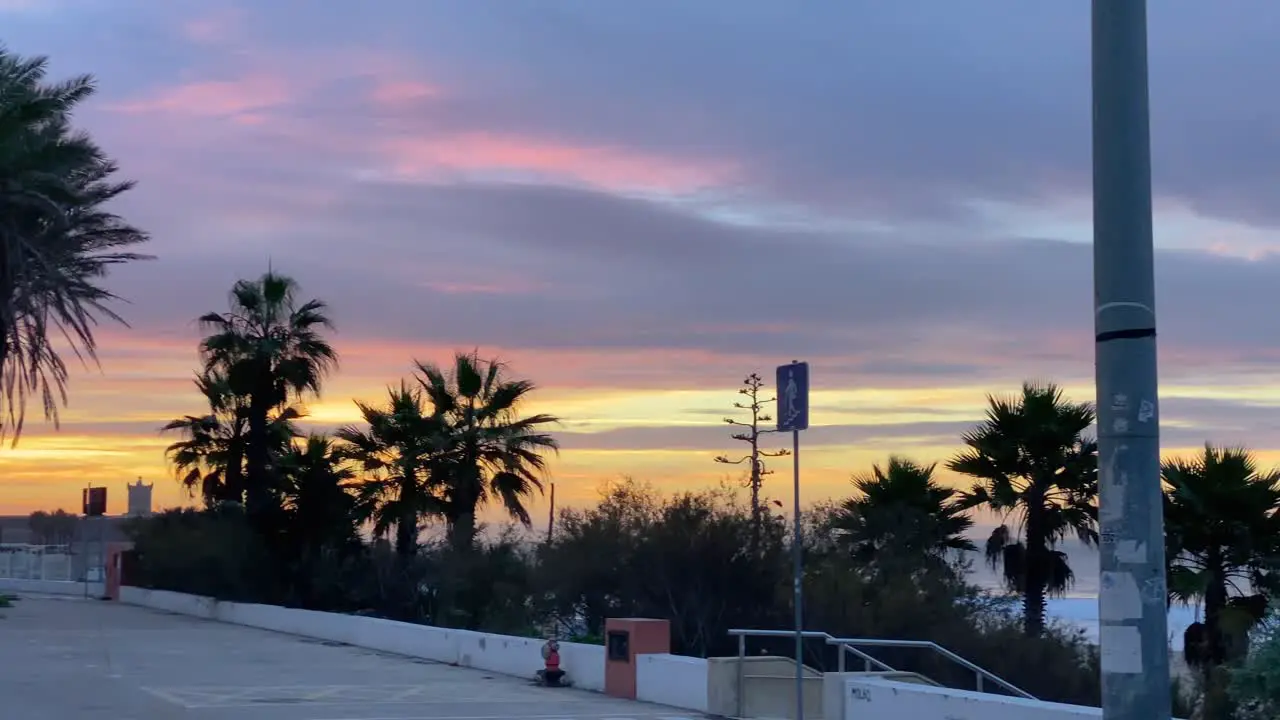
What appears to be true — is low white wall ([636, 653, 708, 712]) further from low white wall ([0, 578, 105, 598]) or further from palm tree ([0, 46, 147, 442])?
low white wall ([0, 578, 105, 598])

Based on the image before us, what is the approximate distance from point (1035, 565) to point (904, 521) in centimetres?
277

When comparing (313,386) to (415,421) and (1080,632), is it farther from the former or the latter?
(1080,632)

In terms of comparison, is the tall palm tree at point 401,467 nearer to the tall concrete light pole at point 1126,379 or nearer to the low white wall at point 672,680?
the low white wall at point 672,680

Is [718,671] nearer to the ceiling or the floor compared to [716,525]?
nearer to the floor

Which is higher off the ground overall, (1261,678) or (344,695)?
(1261,678)

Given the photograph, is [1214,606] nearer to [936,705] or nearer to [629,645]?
[629,645]

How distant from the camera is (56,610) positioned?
136 feet

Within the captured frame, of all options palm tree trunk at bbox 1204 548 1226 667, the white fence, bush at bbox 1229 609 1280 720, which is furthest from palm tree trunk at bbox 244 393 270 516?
bush at bbox 1229 609 1280 720

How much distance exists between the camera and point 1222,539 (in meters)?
25.1

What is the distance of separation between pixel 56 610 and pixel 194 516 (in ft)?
15.8

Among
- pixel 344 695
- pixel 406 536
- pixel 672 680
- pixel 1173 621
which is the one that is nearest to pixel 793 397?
pixel 672 680

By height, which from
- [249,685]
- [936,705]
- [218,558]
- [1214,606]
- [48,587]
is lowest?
[48,587]

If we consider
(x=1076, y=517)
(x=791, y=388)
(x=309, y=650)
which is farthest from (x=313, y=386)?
(x=791, y=388)

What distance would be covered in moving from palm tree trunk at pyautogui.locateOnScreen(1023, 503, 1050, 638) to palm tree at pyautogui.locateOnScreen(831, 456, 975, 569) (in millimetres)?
1585
